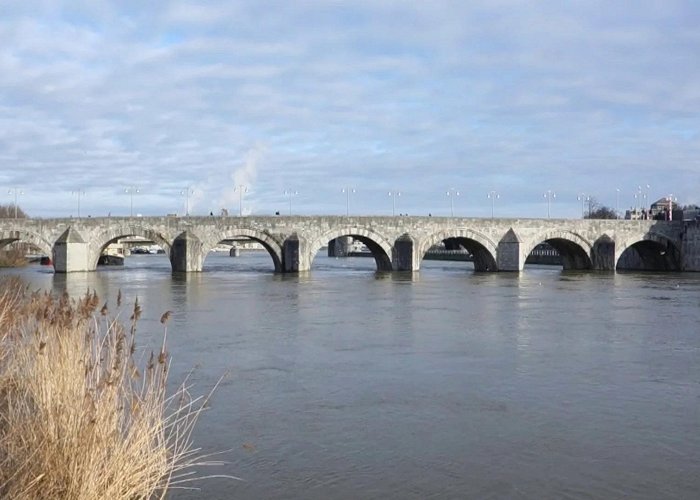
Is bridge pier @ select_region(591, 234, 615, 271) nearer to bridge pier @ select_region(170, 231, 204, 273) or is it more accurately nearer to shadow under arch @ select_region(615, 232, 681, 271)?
shadow under arch @ select_region(615, 232, 681, 271)

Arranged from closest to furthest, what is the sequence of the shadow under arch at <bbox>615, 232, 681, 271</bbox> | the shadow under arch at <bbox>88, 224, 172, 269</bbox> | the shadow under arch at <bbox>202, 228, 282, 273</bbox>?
the shadow under arch at <bbox>88, 224, 172, 269</bbox>, the shadow under arch at <bbox>202, 228, 282, 273</bbox>, the shadow under arch at <bbox>615, 232, 681, 271</bbox>

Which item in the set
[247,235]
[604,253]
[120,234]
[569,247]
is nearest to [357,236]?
[247,235]

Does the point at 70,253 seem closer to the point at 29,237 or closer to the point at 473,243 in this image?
the point at 29,237

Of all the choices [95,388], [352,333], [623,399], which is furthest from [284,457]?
[352,333]

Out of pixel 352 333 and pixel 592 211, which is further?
pixel 592 211

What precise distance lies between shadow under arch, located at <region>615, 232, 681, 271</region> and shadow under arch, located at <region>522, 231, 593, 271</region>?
2423mm

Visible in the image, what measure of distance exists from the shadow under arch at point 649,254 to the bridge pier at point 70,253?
40760 mm

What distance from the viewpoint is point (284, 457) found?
339 inches

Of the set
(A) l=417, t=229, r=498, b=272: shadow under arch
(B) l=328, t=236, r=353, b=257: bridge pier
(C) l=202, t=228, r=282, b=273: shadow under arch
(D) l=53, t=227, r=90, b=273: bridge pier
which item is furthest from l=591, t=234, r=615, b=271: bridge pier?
(B) l=328, t=236, r=353, b=257: bridge pier

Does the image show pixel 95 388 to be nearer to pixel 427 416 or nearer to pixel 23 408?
pixel 23 408

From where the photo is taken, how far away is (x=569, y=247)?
62.7 meters

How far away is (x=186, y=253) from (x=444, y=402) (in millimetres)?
43368

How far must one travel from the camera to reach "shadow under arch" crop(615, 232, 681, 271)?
61469 millimetres

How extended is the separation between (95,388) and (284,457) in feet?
11.5
